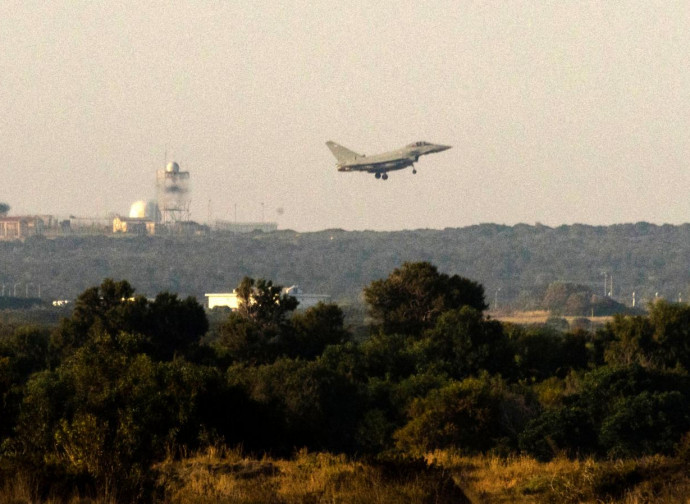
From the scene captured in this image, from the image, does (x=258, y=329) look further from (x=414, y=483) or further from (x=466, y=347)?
(x=414, y=483)

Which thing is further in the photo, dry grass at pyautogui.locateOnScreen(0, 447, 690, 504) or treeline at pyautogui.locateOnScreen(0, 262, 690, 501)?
treeline at pyautogui.locateOnScreen(0, 262, 690, 501)

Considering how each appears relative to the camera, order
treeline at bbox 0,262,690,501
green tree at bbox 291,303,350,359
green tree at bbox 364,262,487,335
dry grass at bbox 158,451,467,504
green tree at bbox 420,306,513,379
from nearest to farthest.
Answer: dry grass at bbox 158,451,467,504
treeline at bbox 0,262,690,501
green tree at bbox 420,306,513,379
green tree at bbox 291,303,350,359
green tree at bbox 364,262,487,335

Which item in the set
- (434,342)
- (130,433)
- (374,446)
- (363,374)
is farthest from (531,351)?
(130,433)

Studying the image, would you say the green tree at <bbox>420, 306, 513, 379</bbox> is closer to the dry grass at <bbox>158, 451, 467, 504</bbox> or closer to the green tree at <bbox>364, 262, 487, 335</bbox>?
the green tree at <bbox>364, 262, 487, 335</bbox>

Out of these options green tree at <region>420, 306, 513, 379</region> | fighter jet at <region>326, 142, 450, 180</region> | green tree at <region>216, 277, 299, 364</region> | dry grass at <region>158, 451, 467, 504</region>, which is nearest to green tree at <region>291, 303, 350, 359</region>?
green tree at <region>216, 277, 299, 364</region>

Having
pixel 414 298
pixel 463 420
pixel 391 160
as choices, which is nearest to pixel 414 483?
pixel 463 420

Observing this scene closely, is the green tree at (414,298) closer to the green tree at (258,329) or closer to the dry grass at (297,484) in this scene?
the green tree at (258,329)
